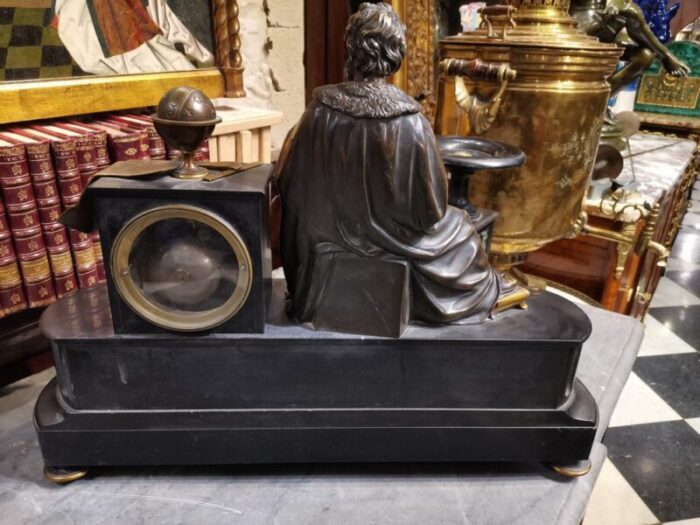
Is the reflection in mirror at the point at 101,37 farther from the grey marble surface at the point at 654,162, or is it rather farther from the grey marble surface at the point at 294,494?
the grey marble surface at the point at 654,162

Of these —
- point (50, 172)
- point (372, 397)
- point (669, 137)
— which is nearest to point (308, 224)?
point (372, 397)

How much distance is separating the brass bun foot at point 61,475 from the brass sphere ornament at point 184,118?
514 millimetres

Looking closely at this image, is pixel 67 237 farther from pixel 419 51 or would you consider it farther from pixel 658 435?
pixel 658 435

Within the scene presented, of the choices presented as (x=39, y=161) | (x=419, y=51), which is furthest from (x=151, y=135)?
(x=419, y=51)

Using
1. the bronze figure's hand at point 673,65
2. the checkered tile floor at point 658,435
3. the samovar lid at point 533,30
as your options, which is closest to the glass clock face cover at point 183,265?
the samovar lid at point 533,30

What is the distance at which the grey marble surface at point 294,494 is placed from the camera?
87 cm

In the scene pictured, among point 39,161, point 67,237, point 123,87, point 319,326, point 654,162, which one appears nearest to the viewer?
point 319,326

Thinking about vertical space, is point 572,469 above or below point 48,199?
below

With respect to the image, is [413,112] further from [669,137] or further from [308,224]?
[669,137]

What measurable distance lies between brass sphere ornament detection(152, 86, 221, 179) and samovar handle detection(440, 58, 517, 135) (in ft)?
2.22

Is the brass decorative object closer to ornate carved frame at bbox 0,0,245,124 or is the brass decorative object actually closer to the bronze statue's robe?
ornate carved frame at bbox 0,0,245,124

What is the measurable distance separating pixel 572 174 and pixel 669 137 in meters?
1.82

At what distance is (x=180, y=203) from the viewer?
794mm

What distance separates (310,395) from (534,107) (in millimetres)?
892
